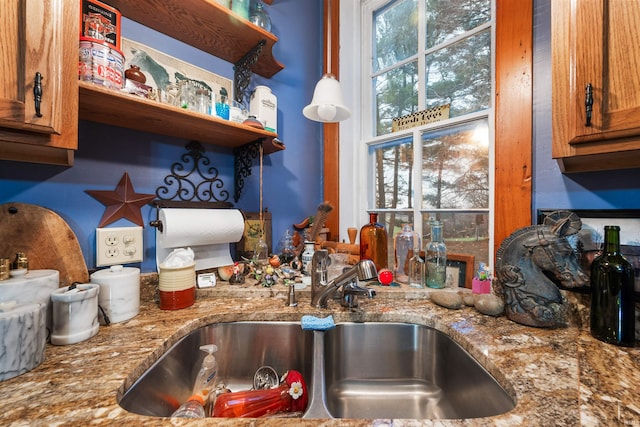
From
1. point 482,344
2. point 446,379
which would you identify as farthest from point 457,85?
point 446,379

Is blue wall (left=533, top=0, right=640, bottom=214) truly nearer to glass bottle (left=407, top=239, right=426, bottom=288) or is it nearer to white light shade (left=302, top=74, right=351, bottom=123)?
glass bottle (left=407, top=239, right=426, bottom=288)

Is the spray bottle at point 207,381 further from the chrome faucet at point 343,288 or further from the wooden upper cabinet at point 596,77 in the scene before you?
the wooden upper cabinet at point 596,77

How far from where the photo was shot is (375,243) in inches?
47.1

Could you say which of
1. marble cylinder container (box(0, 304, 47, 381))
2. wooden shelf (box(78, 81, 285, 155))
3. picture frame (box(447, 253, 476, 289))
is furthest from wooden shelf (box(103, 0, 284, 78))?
picture frame (box(447, 253, 476, 289))

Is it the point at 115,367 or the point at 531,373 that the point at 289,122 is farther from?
the point at 531,373

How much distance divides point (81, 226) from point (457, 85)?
168 centimetres

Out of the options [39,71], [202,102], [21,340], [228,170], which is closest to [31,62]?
[39,71]

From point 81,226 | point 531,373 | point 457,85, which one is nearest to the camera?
point 531,373

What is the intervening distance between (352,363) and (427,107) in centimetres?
126

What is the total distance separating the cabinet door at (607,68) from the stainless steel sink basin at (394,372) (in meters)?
0.63

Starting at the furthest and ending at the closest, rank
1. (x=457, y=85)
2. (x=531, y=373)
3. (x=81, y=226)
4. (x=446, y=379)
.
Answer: (x=457, y=85), (x=81, y=226), (x=446, y=379), (x=531, y=373)

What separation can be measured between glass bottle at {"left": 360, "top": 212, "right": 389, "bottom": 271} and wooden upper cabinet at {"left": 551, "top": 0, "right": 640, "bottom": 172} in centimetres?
69

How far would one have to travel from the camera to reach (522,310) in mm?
735

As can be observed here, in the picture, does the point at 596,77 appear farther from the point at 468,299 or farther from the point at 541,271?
the point at 468,299
